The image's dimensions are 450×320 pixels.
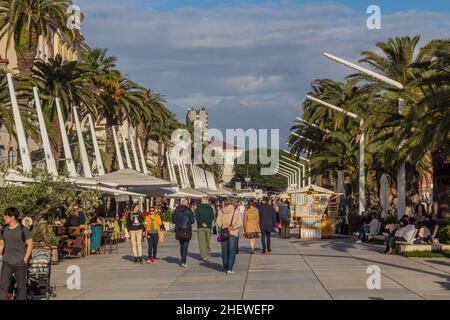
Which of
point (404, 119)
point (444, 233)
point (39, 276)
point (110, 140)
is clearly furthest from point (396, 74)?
point (110, 140)

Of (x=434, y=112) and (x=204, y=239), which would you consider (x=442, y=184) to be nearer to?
(x=434, y=112)

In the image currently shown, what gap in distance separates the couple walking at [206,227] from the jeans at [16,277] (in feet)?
25.5

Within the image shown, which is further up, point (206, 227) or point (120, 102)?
point (120, 102)

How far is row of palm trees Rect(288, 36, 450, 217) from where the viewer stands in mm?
28781

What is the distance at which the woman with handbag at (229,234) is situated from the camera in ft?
73.2

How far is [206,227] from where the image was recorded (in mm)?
25203

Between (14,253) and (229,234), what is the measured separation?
8473mm

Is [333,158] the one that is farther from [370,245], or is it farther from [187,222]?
[187,222]

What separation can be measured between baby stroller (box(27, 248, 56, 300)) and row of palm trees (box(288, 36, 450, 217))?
13814 millimetres

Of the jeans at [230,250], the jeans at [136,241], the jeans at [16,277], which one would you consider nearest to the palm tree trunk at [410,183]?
the jeans at [136,241]

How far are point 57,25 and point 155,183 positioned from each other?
39.0 feet

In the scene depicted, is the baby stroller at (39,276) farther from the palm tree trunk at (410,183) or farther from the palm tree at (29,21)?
the palm tree at (29,21)

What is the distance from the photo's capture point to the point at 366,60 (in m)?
41.2
